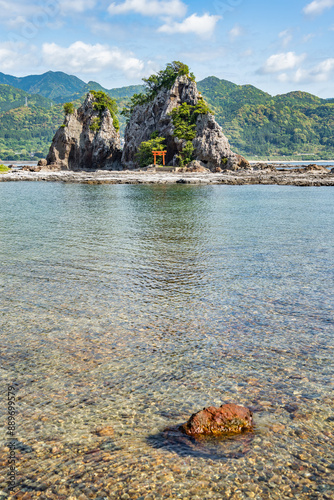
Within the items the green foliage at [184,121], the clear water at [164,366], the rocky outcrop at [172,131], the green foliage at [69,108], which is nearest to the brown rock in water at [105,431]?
the clear water at [164,366]

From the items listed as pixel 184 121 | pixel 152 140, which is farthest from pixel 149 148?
pixel 184 121

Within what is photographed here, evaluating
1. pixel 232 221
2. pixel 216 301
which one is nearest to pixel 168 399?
pixel 216 301

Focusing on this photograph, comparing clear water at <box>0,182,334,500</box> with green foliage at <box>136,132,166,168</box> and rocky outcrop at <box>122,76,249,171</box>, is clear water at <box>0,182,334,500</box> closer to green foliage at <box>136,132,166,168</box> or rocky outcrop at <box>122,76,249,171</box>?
rocky outcrop at <box>122,76,249,171</box>

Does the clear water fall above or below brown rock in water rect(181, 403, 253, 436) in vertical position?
below

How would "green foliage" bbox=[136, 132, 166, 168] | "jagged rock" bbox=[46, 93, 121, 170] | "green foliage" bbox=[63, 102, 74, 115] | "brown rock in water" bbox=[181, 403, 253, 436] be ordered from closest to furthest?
"brown rock in water" bbox=[181, 403, 253, 436] < "green foliage" bbox=[136, 132, 166, 168] < "green foliage" bbox=[63, 102, 74, 115] < "jagged rock" bbox=[46, 93, 121, 170]

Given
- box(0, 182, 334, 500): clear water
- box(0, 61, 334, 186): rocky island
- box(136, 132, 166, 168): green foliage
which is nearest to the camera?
box(0, 182, 334, 500): clear water

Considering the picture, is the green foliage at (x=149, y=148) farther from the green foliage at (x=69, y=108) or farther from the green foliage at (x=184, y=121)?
the green foliage at (x=69, y=108)

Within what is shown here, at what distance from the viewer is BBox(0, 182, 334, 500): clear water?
5652mm

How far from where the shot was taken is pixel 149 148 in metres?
111

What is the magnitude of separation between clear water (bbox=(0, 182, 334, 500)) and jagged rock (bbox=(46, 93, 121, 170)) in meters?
110

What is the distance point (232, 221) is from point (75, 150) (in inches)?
Result: 4122

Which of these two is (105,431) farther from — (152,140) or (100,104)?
(100,104)

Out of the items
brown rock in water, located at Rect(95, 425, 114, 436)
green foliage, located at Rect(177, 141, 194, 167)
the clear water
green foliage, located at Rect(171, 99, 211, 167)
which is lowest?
brown rock in water, located at Rect(95, 425, 114, 436)

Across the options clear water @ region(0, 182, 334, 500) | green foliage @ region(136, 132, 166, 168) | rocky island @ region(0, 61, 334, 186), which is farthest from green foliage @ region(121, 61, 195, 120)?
clear water @ region(0, 182, 334, 500)
